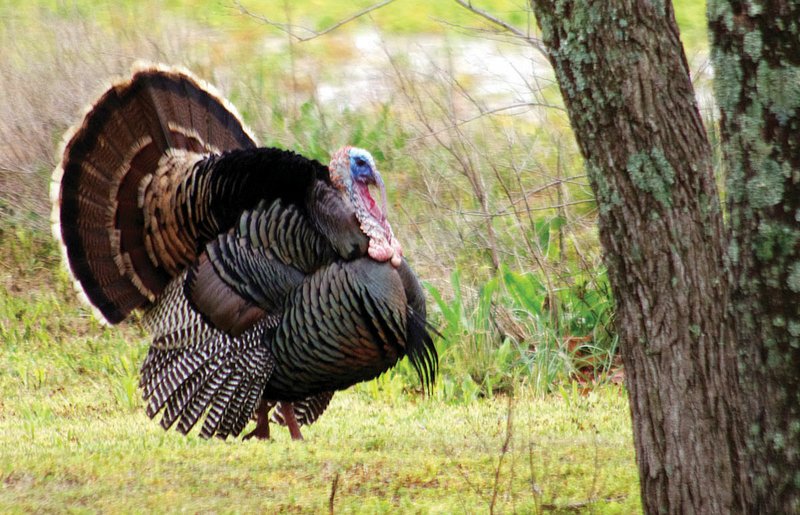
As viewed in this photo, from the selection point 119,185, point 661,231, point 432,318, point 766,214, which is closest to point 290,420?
point 119,185

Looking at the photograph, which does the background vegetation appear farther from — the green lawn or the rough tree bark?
the rough tree bark

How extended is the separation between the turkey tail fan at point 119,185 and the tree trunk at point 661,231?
326 centimetres

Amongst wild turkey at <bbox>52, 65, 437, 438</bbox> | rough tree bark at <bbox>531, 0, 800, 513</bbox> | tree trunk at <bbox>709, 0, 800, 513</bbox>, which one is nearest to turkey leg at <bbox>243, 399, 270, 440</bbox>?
wild turkey at <bbox>52, 65, 437, 438</bbox>

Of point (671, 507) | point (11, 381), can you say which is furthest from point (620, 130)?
point (11, 381)

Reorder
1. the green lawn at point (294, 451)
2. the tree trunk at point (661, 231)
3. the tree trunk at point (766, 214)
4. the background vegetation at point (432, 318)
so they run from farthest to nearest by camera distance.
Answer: the background vegetation at point (432, 318), the green lawn at point (294, 451), the tree trunk at point (661, 231), the tree trunk at point (766, 214)

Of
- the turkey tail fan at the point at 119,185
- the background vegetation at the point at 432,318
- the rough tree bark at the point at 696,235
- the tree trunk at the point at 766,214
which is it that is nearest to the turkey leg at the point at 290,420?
the background vegetation at the point at 432,318

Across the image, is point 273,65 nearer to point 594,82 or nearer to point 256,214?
point 256,214

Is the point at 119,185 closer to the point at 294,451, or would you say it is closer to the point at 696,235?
the point at 294,451

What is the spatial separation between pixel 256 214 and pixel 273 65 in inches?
228

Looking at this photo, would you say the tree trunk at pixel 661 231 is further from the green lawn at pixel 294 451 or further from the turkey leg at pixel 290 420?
the turkey leg at pixel 290 420

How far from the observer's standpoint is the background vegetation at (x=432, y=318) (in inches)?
174

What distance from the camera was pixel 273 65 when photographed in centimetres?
1109

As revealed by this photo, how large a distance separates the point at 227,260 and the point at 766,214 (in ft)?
10.9

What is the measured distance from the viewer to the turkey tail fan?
5.79 meters
